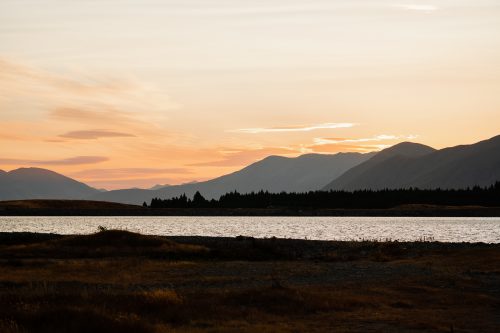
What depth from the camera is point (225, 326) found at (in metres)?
32.1

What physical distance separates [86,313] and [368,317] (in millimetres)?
13521

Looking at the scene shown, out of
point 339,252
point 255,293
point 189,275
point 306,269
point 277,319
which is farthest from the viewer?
point 339,252

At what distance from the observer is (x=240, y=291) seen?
4091cm

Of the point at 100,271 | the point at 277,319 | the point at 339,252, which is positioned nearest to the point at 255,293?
the point at 277,319

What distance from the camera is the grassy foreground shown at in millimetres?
31844

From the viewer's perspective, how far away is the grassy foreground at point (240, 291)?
3184 cm

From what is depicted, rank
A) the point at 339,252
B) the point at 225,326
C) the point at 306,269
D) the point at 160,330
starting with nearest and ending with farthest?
the point at 160,330 → the point at 225,326 → the point at 306,269 → the point at 339,252

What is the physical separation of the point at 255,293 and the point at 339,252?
4884 centimetres

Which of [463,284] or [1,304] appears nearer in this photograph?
[1,304]

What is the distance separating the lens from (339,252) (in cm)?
8688

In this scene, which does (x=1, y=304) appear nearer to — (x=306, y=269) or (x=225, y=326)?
(x=225, y=326)

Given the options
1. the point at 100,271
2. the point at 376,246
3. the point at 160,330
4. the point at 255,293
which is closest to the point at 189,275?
the point at 100,271

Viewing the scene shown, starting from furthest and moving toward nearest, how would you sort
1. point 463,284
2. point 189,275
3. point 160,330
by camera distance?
1. point 189,275
2. point 463,284
3. point 160,330

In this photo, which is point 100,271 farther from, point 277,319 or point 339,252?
point 339,252
